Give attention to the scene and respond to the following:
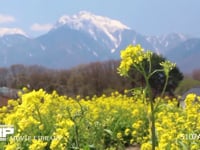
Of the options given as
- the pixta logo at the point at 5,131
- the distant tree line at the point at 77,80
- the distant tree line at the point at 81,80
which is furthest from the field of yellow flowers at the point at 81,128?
the distant tree line at the point at 77,80

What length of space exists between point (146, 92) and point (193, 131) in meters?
1.27

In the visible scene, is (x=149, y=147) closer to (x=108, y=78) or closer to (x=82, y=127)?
(x=82, y=127)

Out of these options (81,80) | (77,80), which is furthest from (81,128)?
(81,80)

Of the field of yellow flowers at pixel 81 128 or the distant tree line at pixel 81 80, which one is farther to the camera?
the distant tree line at pixel 81 80

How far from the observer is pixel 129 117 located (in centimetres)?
754

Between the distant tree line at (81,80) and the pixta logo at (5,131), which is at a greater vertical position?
the distant tree line at (81,80)

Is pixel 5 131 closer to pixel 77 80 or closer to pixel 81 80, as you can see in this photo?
pixel 77 80

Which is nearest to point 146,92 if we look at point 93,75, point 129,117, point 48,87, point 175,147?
point 175,147

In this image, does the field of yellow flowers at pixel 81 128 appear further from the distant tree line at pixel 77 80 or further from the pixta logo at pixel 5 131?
the distant tree line at pixel 77 80

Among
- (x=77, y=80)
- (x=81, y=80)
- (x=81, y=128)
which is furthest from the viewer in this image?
(x=81, y=80)

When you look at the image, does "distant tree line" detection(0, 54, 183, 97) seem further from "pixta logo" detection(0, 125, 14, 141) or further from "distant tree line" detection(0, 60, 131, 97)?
"pixta logo" detection(0, 125, 14, 141)

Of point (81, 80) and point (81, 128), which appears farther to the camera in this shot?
point (81, 80)

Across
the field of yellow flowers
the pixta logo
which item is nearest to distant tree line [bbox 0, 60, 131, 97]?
the pixta logo

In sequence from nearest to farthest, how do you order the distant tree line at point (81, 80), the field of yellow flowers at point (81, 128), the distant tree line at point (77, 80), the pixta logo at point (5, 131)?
the field of yellow flowers at point (81, 128)
the pixta logo at point (5, 131)
the distant tree line at point (81, 80)
the distant tree line at point (77, 80)
